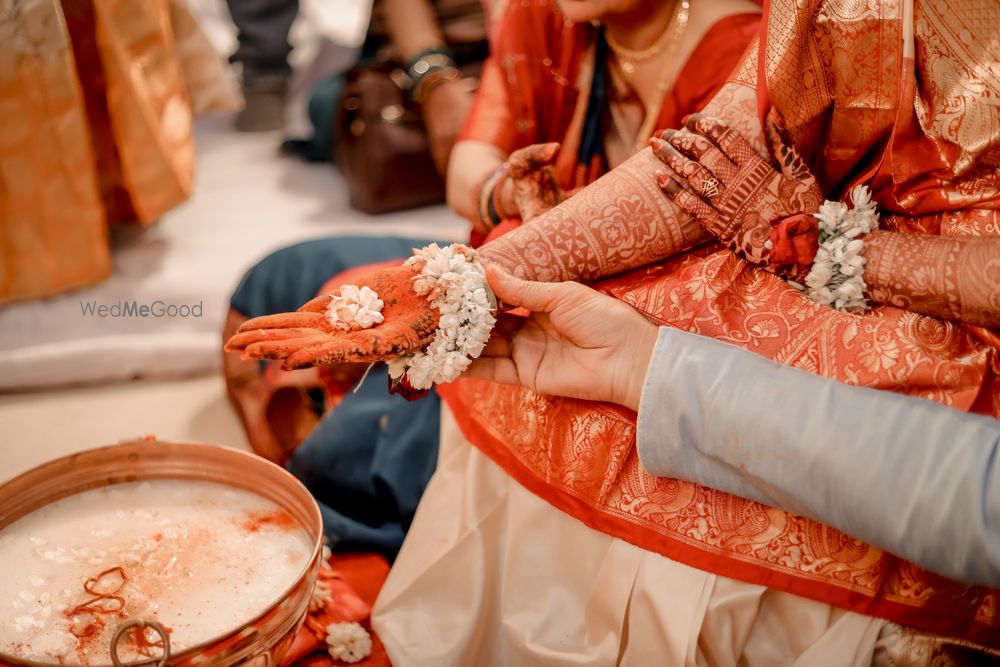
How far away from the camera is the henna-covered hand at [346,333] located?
2.67 ft

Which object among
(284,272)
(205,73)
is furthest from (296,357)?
(205,73)

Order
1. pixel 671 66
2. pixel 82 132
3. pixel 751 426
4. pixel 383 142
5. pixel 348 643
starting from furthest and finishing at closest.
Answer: pixel 383 142 → pixel 82 132 → pixel 671 66 → pixel 348 643 → pixel 751 426

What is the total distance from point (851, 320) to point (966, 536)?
232 millimetres

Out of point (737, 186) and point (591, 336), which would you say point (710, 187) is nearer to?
point (737, 186)

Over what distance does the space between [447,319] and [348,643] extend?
46 centimetres

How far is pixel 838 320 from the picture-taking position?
86cm

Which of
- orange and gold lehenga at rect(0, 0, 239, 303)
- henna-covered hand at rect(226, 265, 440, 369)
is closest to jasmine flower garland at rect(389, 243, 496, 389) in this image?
henna-covered hand at rect(226, 265, 440, 369)

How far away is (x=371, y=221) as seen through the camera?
2107 millimetres

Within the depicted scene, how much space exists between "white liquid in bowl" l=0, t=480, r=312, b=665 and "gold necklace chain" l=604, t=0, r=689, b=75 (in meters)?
0.79

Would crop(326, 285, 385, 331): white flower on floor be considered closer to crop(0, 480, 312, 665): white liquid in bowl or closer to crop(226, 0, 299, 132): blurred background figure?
crop(0, 480, 312, 665): white liquid in bowl

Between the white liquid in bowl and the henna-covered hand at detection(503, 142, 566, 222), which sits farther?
the henna-covered hand at detection(503, 142, 566, 222)

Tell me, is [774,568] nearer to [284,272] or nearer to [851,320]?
[851,320]

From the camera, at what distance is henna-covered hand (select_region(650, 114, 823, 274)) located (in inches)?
36.8

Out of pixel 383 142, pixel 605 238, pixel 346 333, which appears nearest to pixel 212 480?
pixel 346 333
